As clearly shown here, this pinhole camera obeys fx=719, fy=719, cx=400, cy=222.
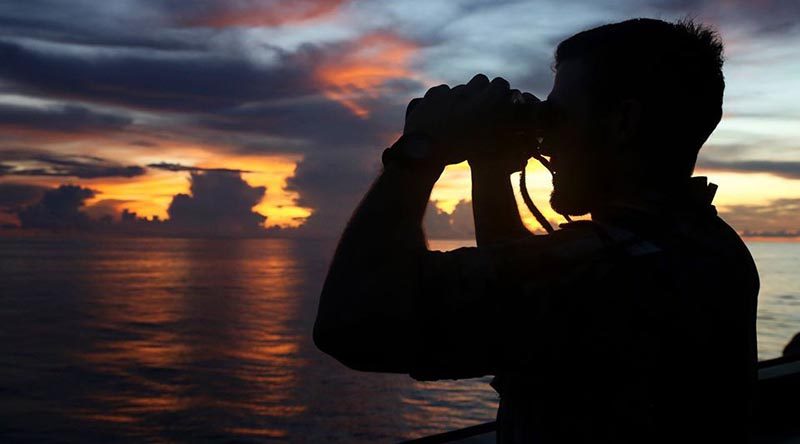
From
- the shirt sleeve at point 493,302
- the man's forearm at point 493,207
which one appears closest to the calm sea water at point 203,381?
the man's forearm at point 493,207

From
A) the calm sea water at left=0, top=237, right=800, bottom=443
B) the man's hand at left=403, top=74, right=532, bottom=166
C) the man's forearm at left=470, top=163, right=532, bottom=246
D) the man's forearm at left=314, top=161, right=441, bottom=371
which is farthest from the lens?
the calm sea water at left=0, top=237, right=800, bottom=443

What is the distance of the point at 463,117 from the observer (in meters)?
0.90

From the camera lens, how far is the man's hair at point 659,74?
3.11ft

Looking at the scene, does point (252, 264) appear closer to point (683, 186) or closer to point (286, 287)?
point (286, 287)

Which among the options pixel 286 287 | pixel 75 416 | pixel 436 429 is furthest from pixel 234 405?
pixel 286 287

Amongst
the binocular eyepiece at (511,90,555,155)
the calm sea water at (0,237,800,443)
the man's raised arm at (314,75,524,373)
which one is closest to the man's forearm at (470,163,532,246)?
the binocular eyepiece at (511,90,555,155)

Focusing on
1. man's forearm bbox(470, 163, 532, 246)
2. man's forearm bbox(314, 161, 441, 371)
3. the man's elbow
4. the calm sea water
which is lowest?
the calm sea water

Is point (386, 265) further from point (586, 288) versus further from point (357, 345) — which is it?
point (586, 288)

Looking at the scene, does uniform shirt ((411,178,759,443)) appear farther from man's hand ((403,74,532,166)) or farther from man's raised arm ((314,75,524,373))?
man's hand ((403,74,532,166))

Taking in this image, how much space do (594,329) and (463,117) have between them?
0.30m

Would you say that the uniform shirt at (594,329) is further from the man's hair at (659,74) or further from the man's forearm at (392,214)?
the man's hair at (659,74)

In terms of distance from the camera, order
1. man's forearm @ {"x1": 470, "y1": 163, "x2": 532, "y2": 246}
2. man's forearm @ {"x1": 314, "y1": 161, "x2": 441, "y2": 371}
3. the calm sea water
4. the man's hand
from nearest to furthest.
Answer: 1. man's forearm @ {"x1": 314, "y1": 161, "x2": 441, "y2": 371}
2. the man's hand
3. man's forearm @ {"x1": 470, "y1": 163, "x2": 532, "y2": 246}
4. the calm sea water

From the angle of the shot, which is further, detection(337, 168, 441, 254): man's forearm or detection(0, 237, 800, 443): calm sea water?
detection(0, 237, 800, 443): calm sea water

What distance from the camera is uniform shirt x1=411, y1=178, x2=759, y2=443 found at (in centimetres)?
80
